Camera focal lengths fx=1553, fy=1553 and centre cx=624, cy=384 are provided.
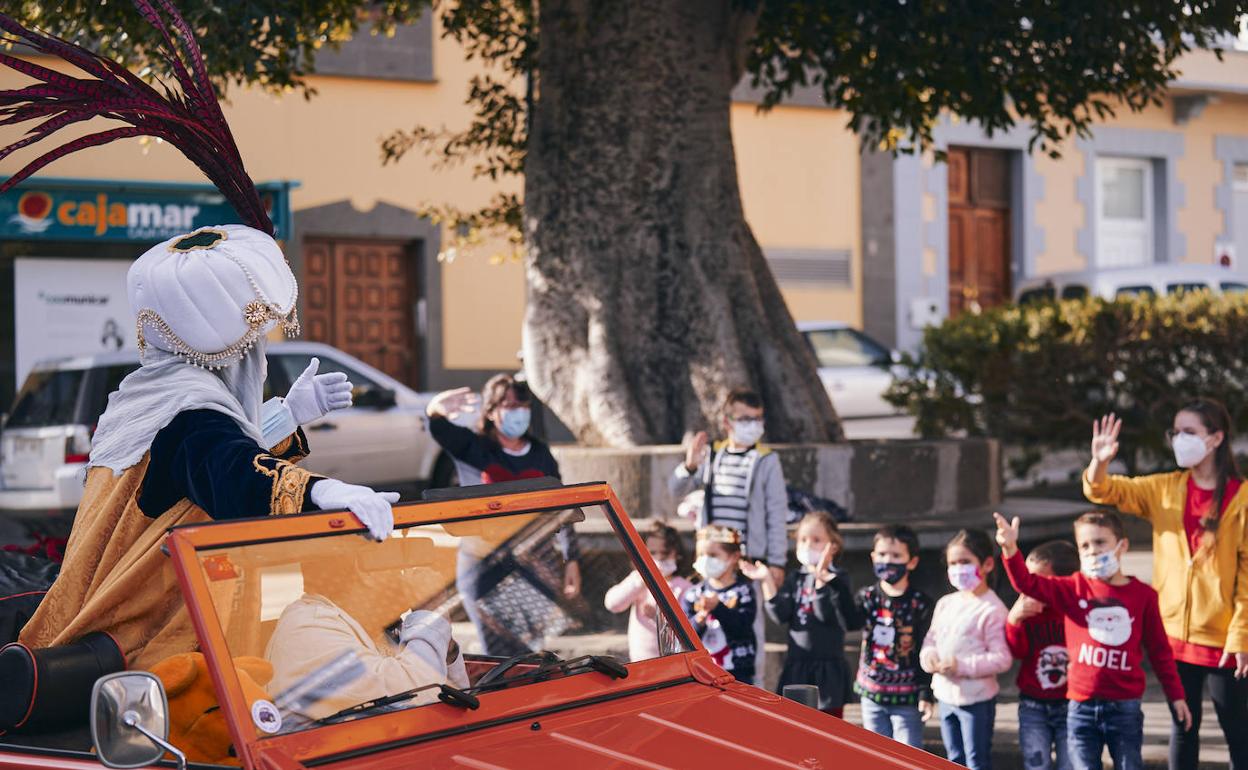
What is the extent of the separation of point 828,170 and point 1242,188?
8.98 m

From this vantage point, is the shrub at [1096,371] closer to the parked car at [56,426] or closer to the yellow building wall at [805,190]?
the parked car at [56,426]

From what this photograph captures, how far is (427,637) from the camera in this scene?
3275mm

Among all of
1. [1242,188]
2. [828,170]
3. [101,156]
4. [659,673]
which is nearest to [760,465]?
[659,673]

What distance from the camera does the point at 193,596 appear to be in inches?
112

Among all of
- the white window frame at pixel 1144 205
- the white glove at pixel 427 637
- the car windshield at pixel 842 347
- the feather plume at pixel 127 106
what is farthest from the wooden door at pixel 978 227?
the white glove at pixel 427 637

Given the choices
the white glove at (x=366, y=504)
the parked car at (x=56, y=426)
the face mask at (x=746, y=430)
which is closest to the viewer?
the white glove at (x=366, y=504)

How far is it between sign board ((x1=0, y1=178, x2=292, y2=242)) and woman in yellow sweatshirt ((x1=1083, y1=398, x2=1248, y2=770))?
1314 centimetres

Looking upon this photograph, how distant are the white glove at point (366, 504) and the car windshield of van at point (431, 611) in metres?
0.05

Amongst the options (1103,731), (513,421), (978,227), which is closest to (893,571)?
(1103,731)

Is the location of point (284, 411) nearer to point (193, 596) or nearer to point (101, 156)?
point (193, 596)

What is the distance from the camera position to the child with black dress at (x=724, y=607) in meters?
5.94

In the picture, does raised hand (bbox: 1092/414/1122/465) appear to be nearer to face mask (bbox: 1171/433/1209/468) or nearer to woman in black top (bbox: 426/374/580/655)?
face mask (bbox: 1171/433/1209/468)

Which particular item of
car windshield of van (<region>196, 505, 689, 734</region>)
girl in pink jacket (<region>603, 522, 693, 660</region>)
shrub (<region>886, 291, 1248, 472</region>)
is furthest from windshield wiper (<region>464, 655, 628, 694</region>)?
shrub (<region>886, 291, 1248, 472</region>)

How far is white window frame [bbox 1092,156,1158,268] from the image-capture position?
84.0 ft
